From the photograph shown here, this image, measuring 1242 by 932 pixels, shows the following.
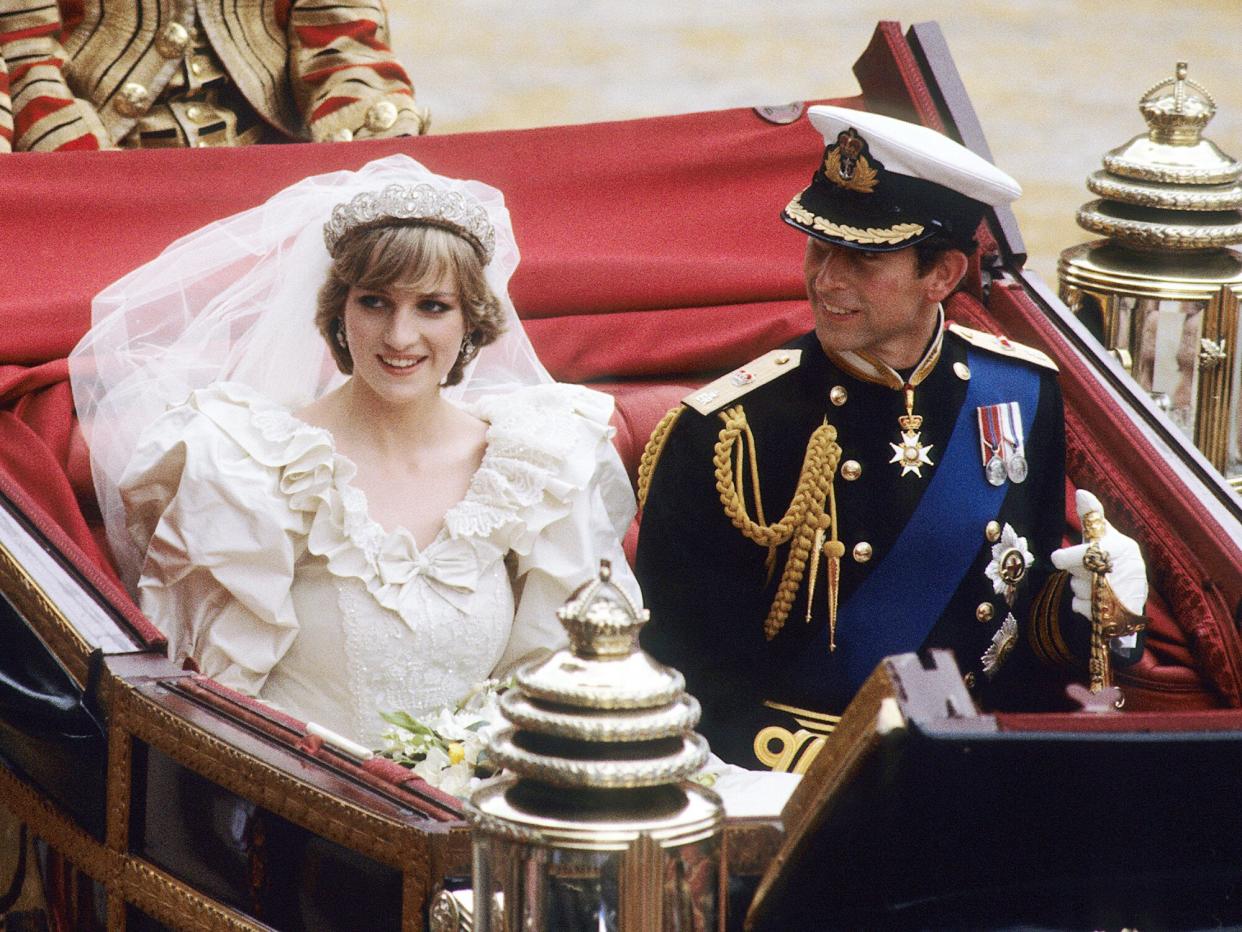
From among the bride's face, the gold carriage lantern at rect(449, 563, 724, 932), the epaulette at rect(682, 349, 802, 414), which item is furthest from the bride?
the gold carriage lantern at rect(449, 563, 724, 932)

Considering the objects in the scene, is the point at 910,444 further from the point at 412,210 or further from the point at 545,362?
the point at 545,362

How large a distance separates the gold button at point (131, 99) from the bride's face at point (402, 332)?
1.54 metres

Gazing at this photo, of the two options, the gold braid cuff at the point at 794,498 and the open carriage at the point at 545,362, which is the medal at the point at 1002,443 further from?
the open carriage at the point at 545,362

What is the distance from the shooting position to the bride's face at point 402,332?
2.52m

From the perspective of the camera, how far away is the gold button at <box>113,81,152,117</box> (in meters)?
3.89

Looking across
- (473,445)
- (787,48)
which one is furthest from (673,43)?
(473,445)

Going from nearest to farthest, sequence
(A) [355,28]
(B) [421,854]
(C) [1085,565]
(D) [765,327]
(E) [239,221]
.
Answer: (B) [421,854] < (C) [1085,565] < (E) [239,221] < (D) [765,327] < (A) [355,28]

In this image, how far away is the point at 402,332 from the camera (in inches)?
98.5

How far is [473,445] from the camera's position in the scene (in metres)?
2.68

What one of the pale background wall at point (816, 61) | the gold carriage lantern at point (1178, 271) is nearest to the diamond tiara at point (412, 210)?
the gold carriage lantern at point (1178, 271)

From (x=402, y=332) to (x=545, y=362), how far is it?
723mm

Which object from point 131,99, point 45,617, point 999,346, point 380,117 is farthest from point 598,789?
point 131,99

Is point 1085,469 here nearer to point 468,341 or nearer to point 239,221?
point 468,341

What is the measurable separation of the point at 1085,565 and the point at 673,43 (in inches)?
243
